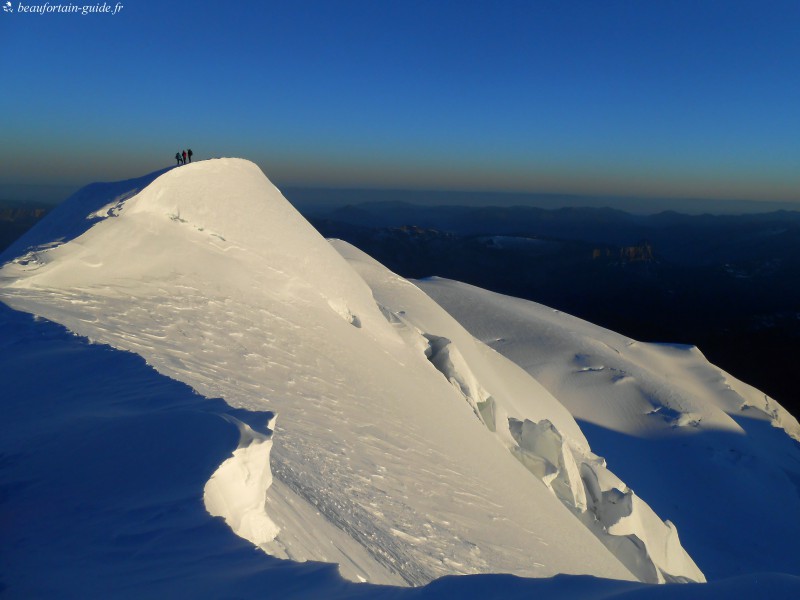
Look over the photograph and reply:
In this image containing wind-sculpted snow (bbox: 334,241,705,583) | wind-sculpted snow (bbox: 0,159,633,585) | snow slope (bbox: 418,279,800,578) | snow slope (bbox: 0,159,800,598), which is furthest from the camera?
snow slope (bbox: 418,279,800,578)

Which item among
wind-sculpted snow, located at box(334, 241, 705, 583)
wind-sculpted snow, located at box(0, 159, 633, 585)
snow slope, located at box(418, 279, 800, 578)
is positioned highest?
wind-sculpted snow, located at box(0, 159, 633, 585)

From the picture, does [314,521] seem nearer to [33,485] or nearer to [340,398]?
[33,485]

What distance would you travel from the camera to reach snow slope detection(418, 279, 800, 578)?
77.0 feet

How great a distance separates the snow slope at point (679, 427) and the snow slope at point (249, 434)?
6408 millimetres

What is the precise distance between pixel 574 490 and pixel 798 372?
99171 mm

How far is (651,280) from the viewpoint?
179250 mm

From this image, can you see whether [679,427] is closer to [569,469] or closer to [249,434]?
[569,469]

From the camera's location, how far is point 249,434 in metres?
4.30

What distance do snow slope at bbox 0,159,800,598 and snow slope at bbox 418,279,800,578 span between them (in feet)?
21.0

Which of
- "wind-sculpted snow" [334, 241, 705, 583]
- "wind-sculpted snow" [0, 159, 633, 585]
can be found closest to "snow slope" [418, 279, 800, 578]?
"wind-sculpted snow" [334, 241, 705, 583]

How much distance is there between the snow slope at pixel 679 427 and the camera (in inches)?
924

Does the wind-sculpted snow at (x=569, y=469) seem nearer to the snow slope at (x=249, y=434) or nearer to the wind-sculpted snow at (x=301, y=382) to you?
the snow slope at (x=249, y=434)

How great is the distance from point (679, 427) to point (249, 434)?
29.5 meters

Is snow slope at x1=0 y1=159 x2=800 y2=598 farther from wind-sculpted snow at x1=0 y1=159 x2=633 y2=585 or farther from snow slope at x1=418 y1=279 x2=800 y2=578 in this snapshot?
snow slope at x1=418 y1=279 x2=800 y2=578
